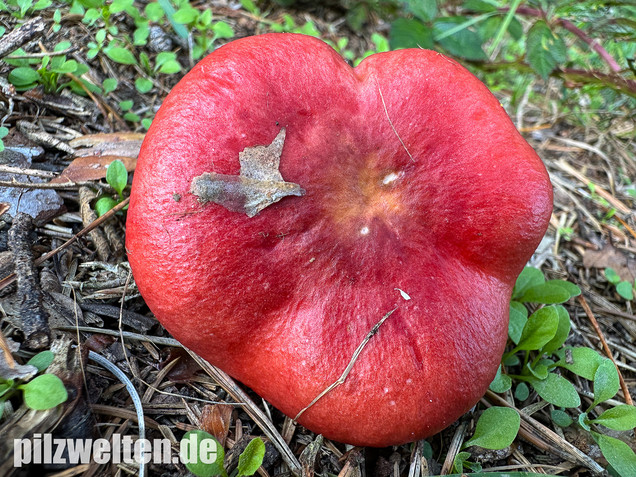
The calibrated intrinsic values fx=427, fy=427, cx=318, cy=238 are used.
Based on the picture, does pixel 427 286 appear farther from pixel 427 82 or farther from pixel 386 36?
pixel 386 36

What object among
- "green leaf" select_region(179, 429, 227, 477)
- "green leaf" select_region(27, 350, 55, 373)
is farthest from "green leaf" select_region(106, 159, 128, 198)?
"green leaf" select_region(179, 429, 227, 477)

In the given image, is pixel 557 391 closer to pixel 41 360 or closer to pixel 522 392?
pixel 522 392

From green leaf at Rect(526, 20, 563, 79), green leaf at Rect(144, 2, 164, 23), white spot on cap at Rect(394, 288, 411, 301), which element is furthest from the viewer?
green leaf at Rect(526, 20, 563, 79)

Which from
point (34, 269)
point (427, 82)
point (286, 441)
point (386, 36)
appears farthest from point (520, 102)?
point (34, 269)

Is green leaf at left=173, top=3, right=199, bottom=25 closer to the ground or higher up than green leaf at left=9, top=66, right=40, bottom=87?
higher up

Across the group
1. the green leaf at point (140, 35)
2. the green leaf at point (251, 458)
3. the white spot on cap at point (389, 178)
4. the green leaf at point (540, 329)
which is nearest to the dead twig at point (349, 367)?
the green leaf at point (251, 458)

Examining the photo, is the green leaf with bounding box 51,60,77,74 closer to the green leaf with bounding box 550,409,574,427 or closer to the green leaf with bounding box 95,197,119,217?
the green leaf with bounding box 95,197,119,217
